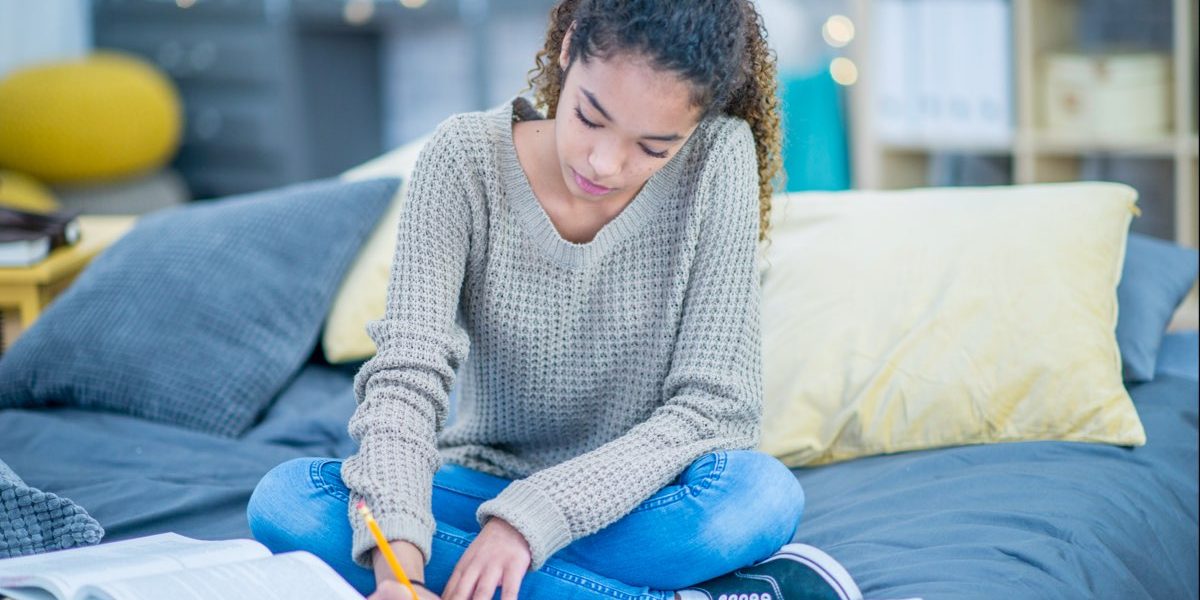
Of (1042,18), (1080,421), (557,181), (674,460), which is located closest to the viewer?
(674,460)

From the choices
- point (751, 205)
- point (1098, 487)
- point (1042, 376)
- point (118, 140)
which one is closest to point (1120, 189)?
point (1042, 376)

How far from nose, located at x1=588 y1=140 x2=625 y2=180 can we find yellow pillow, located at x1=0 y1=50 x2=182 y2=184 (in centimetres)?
245

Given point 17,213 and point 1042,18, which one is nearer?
point 17,213

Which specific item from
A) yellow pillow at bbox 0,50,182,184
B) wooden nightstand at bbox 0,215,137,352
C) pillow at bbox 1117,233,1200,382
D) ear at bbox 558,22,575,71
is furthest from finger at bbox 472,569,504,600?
yellow pillow at bbox 0,50,182,184

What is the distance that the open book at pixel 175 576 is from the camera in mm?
883

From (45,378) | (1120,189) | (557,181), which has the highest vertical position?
(557,181)

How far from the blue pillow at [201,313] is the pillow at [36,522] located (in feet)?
1.50

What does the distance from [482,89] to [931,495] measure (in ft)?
7.92

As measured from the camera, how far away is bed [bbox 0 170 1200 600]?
1.24m

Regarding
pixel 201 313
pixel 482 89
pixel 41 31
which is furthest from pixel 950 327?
pixel 41 31

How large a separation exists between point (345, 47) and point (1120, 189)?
8.46 feet

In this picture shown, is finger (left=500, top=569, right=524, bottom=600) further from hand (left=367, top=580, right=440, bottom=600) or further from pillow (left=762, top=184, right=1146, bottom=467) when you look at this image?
pillow (left=762, top=184, right=1146, bottom=467)

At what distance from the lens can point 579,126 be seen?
1126mm

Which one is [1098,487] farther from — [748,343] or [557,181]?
[557,181]
